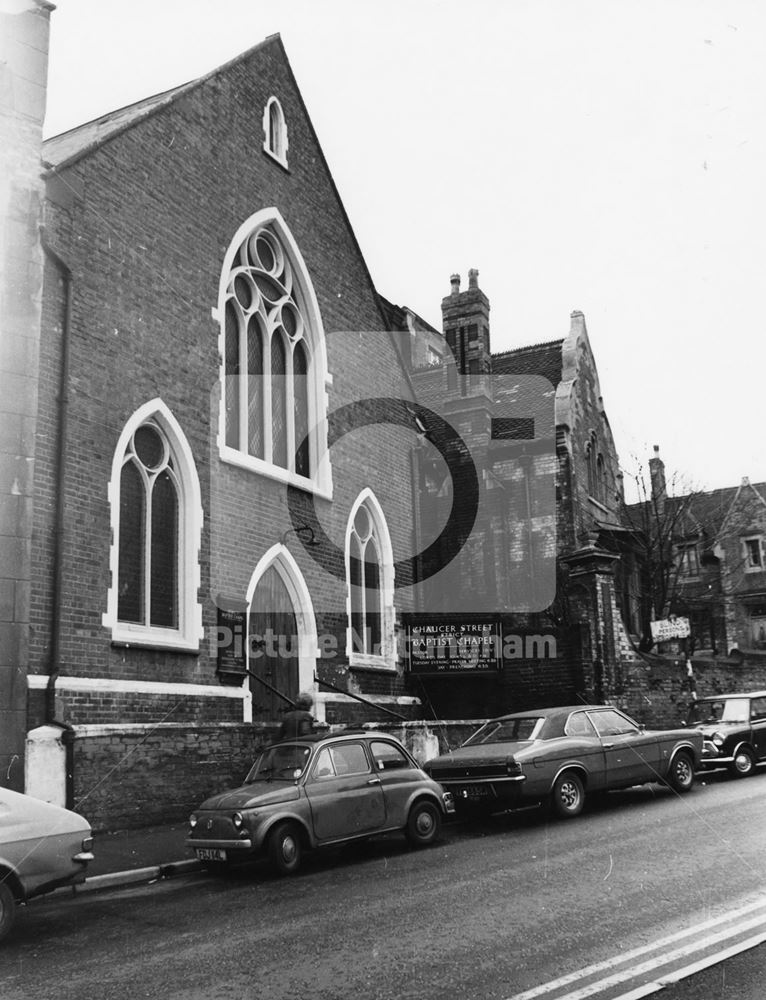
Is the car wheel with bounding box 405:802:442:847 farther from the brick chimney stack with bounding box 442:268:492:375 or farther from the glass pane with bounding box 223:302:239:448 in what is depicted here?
the brick chimney stack with bounding box 442:268:492:375

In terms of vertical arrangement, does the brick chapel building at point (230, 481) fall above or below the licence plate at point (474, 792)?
above

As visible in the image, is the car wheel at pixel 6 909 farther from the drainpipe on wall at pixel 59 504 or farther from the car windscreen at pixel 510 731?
the car windscreen at pixel 510 731

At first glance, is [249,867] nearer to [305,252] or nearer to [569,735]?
[569,735]

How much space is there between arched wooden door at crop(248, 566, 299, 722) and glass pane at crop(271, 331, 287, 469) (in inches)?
80.6

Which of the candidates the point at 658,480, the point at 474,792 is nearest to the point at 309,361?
the point at 474,792

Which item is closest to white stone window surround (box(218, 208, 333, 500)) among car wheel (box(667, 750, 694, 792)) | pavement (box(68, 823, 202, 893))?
pavement (box(68, 823, 202, 893))

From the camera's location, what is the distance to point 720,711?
701 inches

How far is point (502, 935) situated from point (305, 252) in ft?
46.7

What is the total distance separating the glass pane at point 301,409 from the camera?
18.1m

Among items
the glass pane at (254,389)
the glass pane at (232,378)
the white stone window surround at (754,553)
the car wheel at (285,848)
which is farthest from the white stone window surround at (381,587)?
the white stone window surround at (754,553)

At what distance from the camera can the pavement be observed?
394 inches

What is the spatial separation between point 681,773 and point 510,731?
2.78 metres

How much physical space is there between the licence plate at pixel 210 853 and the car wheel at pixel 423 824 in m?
2.28

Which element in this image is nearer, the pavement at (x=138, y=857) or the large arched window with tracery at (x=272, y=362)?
the pavement at (x=138, y=857)
